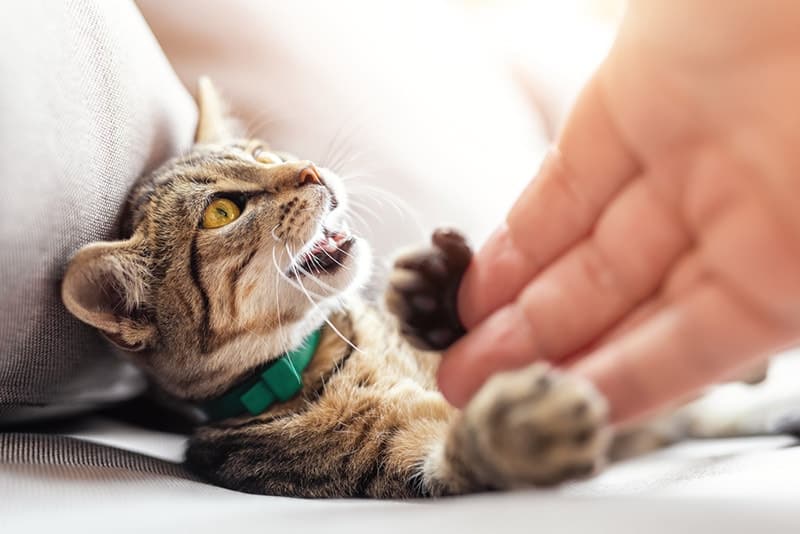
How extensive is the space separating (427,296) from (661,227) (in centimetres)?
28

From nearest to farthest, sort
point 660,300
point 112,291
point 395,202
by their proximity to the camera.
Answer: point 660,300 → point 112,291 → point 395,202

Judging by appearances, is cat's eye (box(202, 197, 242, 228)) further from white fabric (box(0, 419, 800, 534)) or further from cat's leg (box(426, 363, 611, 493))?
cat's leg (box(426, 363, 611, 493))

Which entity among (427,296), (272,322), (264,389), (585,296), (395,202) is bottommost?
(264,389)

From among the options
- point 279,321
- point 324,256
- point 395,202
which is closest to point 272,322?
point 279,321

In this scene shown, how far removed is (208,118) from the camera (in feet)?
3.97

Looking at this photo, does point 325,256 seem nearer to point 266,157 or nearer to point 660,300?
point 266,157

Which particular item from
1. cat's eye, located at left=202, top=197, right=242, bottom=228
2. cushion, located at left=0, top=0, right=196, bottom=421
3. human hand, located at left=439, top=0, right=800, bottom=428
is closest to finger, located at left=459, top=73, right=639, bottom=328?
human hand, located at left=439, top=0, right=800, bottom=428

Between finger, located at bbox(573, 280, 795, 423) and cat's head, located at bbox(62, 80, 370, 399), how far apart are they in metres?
0.46

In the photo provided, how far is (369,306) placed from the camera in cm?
125

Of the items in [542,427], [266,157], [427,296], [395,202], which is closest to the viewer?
[542,427]

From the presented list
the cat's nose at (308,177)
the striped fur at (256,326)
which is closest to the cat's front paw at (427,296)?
the striped fur at (256,326)

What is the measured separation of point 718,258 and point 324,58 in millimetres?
904

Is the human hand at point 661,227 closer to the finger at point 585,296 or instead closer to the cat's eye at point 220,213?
the finger at point 585,296

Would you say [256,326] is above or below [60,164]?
below
